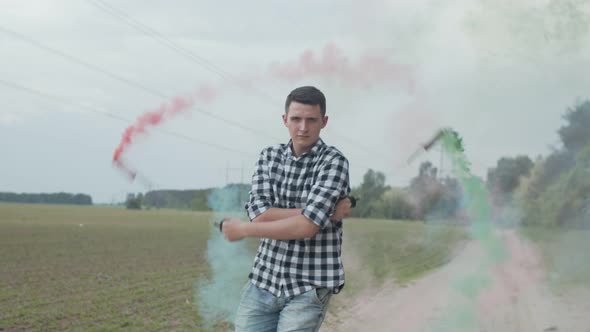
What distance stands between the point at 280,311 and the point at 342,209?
66cm

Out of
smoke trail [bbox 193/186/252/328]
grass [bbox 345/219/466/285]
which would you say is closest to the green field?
grass [bbox 345/219/466/285]

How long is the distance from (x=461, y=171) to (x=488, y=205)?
3377 millimetres

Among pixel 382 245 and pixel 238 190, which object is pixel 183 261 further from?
pixel 238 190

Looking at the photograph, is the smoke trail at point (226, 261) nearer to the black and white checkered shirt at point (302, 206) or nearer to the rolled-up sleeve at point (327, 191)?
the black and white checkered shirt at point (302, 206)

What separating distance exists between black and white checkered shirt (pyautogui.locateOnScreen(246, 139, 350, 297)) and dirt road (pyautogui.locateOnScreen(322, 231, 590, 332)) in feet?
25.0

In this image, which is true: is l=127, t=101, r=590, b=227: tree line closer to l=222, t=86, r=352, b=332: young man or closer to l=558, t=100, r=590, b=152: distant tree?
l=558, t=100, r=590, b=152: distant tree

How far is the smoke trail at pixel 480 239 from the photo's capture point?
11291 millimetres

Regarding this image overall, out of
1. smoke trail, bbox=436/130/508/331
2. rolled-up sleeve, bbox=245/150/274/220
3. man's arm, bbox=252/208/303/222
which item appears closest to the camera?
man's arm, bbox=252/208/303/222

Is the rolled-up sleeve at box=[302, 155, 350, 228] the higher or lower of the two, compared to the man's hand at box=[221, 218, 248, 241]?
higher

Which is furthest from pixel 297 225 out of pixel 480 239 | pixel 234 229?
pixel 480 239

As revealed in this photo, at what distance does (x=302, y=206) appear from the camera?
3322 mm

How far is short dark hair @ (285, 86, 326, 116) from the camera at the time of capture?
3.29 m

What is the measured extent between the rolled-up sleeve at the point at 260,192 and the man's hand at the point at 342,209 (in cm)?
39

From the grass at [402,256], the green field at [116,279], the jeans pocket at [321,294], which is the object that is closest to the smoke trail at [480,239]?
the grass at [402,256]
